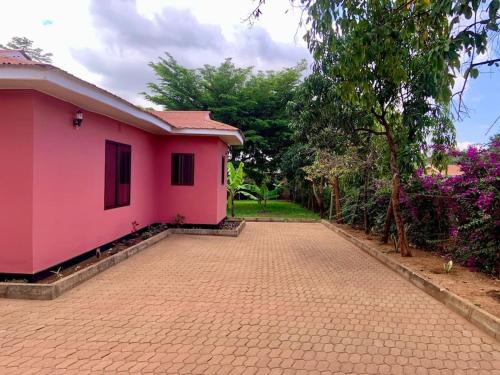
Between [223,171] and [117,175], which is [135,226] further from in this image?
[223,171]

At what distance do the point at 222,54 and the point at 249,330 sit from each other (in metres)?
24.6

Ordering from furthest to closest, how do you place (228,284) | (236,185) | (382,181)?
(236,185) → (382,181) → (228,284)

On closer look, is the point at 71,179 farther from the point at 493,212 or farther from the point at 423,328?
the point at 493,212

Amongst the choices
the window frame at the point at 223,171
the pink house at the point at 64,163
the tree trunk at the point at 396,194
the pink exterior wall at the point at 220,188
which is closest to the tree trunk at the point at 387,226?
the tree trunk at the point at 396,194

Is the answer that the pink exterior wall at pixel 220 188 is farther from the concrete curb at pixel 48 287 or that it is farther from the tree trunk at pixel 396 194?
the concrete curb at pixel 48 287

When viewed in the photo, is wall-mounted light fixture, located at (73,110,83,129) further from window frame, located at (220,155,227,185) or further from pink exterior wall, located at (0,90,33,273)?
window frame, located at (220,155,227,185)

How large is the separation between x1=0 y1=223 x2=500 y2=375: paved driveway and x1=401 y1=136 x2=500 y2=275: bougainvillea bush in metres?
1.63

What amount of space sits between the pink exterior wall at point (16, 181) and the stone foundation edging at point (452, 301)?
631cm

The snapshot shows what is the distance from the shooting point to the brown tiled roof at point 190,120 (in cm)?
1123

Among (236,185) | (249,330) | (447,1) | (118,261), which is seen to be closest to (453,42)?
(447,1)

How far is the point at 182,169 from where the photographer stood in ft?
38.8

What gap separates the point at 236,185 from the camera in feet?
50.8

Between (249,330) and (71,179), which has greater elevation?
(71,179)

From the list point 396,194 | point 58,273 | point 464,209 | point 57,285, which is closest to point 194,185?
point 58,273
